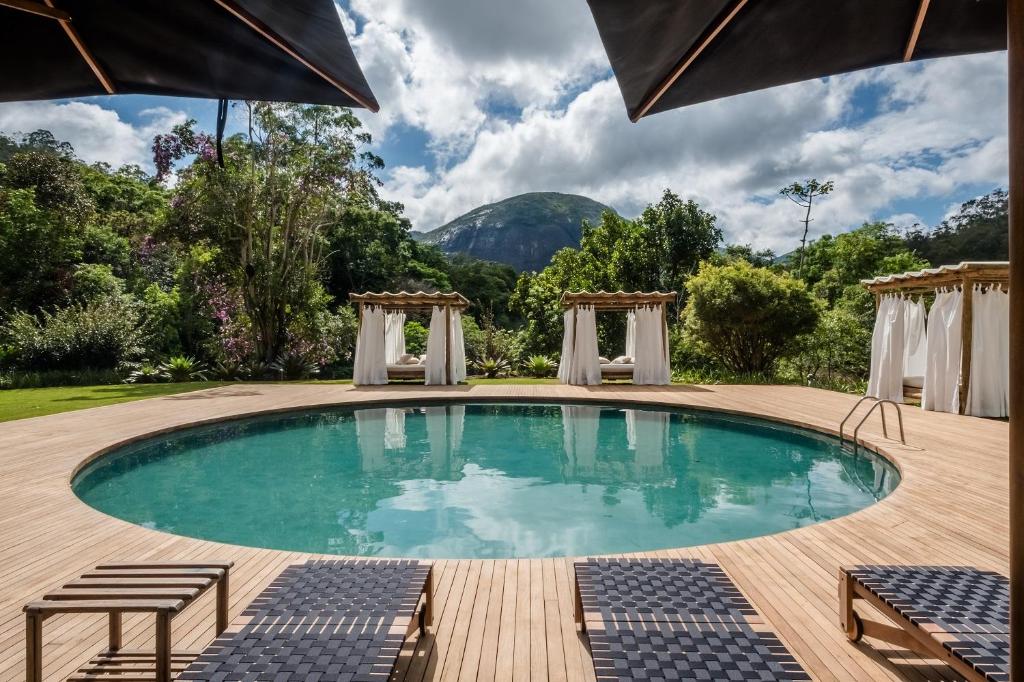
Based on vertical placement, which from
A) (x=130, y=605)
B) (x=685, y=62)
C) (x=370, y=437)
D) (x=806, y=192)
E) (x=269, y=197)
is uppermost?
(x=806, y=192)

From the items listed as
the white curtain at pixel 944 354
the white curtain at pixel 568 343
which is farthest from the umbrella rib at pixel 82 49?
the white curtain at pixel 568 343

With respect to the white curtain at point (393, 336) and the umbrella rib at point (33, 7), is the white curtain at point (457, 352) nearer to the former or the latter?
the white curtain at point (393, 336)

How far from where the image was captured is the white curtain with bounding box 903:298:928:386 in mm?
9688

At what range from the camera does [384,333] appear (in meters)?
13.5

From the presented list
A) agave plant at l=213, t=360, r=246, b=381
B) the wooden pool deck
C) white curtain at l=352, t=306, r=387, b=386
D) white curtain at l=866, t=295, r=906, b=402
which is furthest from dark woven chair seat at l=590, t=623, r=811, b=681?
agave plant at l=213, t=360, r=246, b=381

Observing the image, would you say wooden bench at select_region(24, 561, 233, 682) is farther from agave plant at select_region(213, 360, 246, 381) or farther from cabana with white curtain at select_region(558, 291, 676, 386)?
agave plant at select_region(213, 360, 246, 381)

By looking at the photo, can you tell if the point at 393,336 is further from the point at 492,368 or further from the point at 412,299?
the point at 492,368

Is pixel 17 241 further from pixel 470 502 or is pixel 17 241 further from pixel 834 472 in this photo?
pixel 834 472

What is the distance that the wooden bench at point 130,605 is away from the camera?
1843 mm

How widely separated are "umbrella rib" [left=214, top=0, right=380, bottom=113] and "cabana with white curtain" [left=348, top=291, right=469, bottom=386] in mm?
10456

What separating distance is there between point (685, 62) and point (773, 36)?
1.16ft

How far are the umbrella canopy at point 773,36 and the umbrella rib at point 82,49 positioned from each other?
1.99 metres

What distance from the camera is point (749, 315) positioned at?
13.5 m

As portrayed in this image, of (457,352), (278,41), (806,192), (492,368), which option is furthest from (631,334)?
(806,192)
